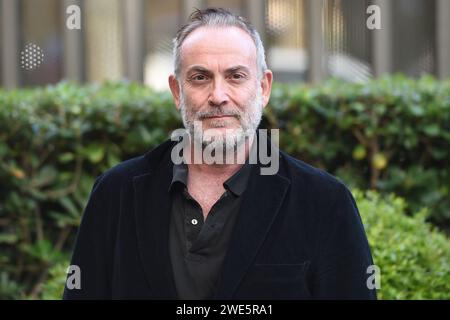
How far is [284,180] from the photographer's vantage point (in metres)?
2.61

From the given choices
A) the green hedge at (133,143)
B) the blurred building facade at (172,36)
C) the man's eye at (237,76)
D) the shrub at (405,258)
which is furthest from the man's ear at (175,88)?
the blurred building facade at (172,36)

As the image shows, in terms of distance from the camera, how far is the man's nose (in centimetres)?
254

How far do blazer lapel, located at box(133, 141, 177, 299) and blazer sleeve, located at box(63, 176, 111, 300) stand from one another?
140 millimetres

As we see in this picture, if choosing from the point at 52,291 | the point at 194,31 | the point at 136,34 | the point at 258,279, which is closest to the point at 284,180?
the point at 258,279

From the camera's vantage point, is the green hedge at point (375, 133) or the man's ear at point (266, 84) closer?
the man's ear at point (266, 84)

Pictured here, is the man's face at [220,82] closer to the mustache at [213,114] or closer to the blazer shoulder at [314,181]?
the mustache at [213,114]

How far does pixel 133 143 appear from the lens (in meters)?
5.81

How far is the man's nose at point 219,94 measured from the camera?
2539 millimetres

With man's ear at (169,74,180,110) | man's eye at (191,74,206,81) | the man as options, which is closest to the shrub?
the man

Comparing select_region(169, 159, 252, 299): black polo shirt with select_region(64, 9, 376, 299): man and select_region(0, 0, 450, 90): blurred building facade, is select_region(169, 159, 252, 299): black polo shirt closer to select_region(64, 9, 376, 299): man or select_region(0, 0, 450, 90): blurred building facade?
select_region(64, 9, 376, 299): man

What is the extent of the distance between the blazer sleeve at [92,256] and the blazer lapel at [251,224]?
415 mm

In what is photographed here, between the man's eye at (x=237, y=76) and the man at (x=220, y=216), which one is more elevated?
the man's eye at (x=237, y=76)

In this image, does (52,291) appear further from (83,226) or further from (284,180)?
(284,180)

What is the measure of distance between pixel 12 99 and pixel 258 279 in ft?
12.5
